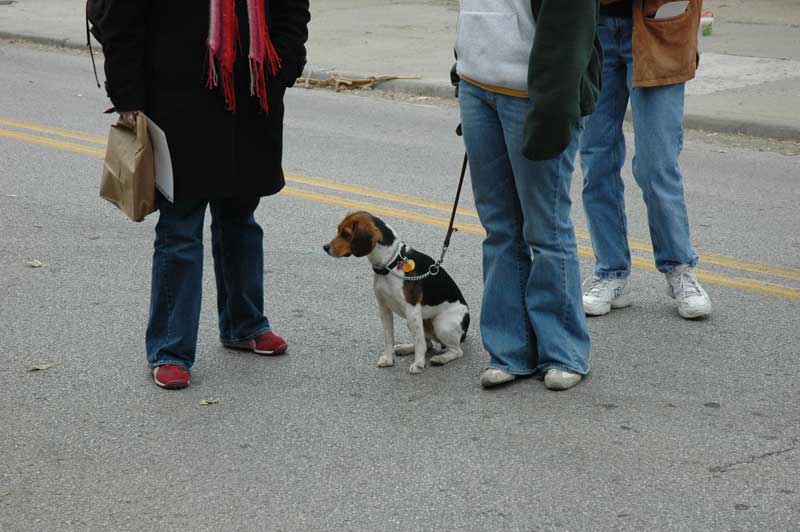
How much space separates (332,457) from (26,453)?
42.1 inches

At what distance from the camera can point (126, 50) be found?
429 cm

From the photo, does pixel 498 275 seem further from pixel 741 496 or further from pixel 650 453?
pixel 741 496

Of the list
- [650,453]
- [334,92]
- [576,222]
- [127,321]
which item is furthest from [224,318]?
[334,92]

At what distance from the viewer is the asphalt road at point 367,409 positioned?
3672 mm

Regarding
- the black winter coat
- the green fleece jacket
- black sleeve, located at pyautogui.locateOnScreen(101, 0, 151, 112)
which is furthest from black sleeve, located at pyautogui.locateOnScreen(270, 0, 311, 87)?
the green fleece jacket

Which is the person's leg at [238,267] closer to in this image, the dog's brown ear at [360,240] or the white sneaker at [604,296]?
the dog's brown ear at [360,240]

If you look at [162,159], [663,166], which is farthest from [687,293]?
[162,159]

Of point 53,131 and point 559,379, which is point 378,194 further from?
point 559,379

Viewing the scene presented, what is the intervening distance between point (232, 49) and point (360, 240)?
0.88 m

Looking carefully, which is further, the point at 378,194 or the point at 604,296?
the point at 378,194

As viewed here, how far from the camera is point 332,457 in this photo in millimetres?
4039

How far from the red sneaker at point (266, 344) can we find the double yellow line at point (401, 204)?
214 centimetres

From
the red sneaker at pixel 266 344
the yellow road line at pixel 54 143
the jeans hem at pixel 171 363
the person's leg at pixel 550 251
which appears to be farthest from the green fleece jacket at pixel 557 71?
the yellow road line at pixel 54 143

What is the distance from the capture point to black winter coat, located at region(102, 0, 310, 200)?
4.32m
